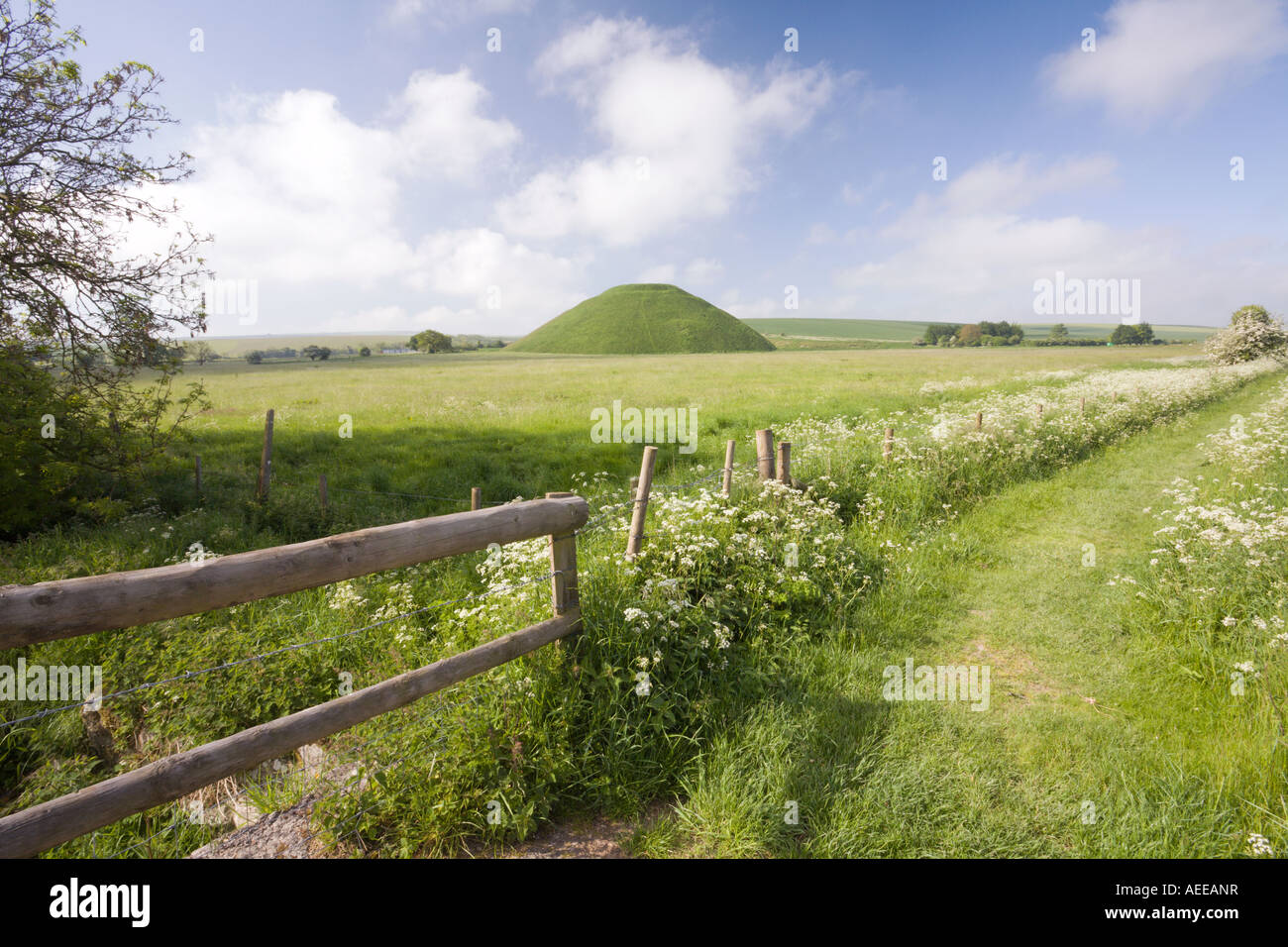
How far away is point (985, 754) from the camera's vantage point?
4.22 meters

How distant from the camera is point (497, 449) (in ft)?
55.1

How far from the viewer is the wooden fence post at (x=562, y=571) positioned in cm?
435

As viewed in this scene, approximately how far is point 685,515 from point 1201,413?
23423 millimetres

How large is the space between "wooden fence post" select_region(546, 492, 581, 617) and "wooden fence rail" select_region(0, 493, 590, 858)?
0.33m

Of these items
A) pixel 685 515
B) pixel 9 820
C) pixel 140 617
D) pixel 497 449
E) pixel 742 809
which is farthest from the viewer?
pixel 497 449

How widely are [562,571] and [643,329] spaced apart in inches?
4990

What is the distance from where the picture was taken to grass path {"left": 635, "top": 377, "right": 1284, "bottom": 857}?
3453 millimetres

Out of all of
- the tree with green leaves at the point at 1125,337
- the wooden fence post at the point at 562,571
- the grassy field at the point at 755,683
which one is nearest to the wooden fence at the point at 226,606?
the wooden fence post at the point at 562,571

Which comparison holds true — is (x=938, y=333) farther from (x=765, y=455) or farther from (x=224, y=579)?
(x=224, y=579)

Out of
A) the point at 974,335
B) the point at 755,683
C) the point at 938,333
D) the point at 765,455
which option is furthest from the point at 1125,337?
the point at 755,683

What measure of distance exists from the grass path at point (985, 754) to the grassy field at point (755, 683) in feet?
0.07

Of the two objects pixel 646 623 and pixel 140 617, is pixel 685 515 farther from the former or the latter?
pixel 140 617

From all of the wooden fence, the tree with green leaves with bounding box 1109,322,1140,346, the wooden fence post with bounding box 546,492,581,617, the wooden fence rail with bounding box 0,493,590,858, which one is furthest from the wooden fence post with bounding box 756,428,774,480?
the tree with green leaves with bounding box 1109,322,1140,346
